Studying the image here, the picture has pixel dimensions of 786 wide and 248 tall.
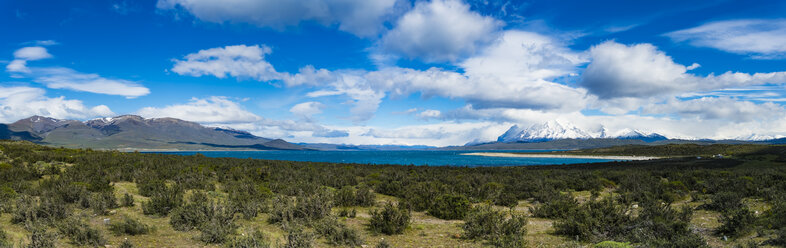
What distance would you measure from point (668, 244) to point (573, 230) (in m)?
3.04

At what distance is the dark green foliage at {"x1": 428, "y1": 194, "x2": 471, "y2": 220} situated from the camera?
13.9m

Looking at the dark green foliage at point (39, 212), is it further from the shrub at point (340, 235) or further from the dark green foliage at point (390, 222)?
the dark green foliage at point (390, 222)

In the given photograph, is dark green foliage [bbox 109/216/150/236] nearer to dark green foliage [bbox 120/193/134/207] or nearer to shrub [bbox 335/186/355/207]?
dark green foliage [bbox 120/193/134/207]

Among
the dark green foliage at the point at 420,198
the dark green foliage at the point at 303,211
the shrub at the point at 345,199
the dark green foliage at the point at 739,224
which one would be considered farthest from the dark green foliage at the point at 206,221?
the dark green foliage at the point at 739,224

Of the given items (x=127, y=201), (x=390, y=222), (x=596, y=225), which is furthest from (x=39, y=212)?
(x=596, y=225)

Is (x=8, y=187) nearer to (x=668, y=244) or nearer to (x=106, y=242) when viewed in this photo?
(x=106, y=242)

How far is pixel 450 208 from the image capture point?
14.2 metres

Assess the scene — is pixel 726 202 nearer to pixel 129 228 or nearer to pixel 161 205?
pixel 129 228

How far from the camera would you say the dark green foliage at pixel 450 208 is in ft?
45.4

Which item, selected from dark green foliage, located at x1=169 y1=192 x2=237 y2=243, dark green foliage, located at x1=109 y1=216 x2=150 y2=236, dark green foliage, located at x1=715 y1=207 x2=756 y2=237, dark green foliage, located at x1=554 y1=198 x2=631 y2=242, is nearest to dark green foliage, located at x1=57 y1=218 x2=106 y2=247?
dark green foliage, located at x1=109 y1=216 x2=150 y2=236

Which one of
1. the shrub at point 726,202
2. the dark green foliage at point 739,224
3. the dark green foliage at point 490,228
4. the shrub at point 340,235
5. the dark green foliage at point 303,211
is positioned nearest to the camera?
the dark green foliage at point 739,224

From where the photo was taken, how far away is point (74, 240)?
28.6 feet

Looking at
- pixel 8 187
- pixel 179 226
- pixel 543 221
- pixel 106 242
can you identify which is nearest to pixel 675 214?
pixel 543 221

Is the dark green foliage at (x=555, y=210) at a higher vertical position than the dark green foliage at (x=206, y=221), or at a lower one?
lower
